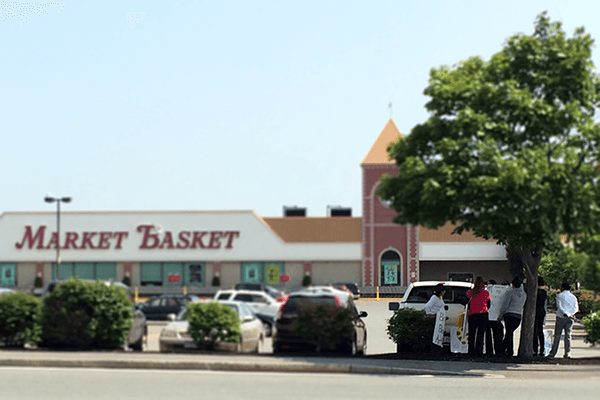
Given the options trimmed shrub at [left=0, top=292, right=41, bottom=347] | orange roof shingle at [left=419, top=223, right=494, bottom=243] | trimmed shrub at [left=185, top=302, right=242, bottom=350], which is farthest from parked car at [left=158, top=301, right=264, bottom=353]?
orange roof shingle at [left=419, top=223, right=494, bottom=243]

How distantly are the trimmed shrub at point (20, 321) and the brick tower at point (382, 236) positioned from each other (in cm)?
3852

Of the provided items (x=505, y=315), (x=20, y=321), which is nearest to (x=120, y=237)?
(x=20, y=321)

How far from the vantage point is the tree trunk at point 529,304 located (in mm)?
23031

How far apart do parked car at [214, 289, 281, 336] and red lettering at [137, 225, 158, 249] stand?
12927 millimetres

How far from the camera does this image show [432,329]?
23.2 m

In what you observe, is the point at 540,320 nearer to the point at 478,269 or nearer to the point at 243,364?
the point at 243,364

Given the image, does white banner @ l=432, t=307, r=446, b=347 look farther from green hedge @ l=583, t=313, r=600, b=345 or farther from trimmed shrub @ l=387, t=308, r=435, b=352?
green hedge @ l=583, t=313, r=600, b=345

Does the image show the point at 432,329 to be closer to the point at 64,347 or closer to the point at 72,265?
the point at 64,347

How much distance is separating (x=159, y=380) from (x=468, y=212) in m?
7.05

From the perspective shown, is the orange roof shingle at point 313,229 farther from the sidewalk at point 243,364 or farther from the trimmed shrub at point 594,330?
the sidewalk at point 243,364

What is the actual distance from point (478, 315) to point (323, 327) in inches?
134

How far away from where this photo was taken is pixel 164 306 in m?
22.3

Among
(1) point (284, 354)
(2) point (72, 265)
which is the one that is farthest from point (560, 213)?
(2) point (72, 265)

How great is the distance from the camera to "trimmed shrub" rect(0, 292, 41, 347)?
72.1 feet
